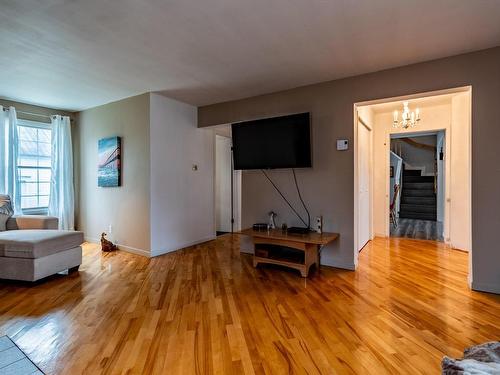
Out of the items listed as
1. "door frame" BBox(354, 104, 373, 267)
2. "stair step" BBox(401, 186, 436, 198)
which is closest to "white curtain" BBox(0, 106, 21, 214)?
"door frame" BBox(354, 104, 373, 267)

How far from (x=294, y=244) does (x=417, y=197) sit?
6628 mm

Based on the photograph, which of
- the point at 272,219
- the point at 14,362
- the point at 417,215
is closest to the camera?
the point at 14,362

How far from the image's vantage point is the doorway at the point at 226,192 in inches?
229

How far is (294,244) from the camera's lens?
319 cm

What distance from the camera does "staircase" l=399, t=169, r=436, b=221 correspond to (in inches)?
300

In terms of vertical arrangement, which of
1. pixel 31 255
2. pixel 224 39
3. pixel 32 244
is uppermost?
pixel 224 39

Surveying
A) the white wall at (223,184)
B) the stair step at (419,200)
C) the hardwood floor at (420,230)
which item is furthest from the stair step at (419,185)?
the white wall at (223,184)

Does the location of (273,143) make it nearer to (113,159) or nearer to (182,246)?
(182,246)

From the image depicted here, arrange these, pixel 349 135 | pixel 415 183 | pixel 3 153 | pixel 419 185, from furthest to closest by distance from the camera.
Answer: pixel 415 183 → pixel 419 185 → pixel 3 153 → pixel 349 135

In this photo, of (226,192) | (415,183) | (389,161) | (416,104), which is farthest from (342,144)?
(415,183)

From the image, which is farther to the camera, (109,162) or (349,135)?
(109,162)

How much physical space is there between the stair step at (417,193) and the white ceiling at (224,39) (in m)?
6.41

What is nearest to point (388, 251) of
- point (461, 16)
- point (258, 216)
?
point (258, 216)

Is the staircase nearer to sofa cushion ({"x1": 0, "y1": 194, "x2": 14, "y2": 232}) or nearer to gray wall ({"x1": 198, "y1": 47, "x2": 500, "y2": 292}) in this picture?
gray wall ({"x1": 198, "y1": 47, "x2": 500, "y2": 292})
